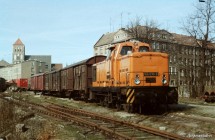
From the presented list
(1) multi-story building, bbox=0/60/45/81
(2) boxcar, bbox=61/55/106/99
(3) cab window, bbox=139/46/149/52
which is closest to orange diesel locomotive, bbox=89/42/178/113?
(3) cab window, bbox=139/46/149/52

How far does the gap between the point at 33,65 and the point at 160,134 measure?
125 meters

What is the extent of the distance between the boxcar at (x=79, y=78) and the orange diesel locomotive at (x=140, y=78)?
7.28 m

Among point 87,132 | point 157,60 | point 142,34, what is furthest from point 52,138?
point 142,34

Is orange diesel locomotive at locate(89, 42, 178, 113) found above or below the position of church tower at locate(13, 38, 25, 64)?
below

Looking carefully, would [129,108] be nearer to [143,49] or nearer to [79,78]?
[143,49]

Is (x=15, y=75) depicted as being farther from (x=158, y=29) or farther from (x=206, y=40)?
(x=206, y=40)

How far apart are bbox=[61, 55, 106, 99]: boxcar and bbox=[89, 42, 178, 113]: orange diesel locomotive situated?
23.9 feet

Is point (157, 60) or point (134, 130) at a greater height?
point (157, 60)

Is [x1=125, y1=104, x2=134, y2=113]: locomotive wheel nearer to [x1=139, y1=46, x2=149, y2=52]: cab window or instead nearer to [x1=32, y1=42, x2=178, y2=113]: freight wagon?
[x1=32, y1=42, x2=178, y2=113]: freight wagon

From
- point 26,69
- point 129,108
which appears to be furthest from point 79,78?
point 26,69

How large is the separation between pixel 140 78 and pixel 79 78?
11578 millimetres

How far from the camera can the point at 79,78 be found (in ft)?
85.0

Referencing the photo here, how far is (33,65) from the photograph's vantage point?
429 feet

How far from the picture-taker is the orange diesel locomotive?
48.6ft
